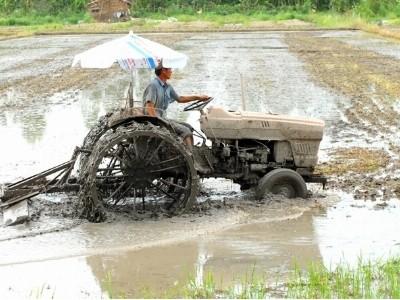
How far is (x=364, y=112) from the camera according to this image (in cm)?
1326

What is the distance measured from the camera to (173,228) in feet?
22.7

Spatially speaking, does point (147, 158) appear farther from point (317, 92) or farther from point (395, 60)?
point (395, 60)

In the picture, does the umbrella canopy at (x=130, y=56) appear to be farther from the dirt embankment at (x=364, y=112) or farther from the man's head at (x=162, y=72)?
the dirt embankment at (x=364, y=112)

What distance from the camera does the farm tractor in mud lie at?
703 cm

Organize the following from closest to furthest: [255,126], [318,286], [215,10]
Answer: [318,286], [255,126], [215,10]

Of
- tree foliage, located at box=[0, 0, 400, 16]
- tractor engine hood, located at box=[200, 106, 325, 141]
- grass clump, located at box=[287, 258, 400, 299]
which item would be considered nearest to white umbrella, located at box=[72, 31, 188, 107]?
tractor engine hood, located at box=[200, 106, 325, 141]

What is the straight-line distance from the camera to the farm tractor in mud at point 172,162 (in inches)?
277

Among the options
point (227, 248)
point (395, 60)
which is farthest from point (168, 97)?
point (395, 60)

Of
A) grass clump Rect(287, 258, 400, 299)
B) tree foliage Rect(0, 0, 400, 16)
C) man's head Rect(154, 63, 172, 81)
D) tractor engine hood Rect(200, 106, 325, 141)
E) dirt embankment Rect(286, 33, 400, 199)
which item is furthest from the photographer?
tree foliage Rect(0, 0, 400, 16)

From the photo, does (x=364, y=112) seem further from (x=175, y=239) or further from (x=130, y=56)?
(x=175, y=239)

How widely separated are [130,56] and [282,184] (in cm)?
200

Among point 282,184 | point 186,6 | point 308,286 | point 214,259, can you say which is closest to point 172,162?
A: point 282,184

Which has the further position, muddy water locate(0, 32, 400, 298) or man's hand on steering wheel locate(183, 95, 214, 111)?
man's hand on steering wheel locate(183, 95, 214, 111)

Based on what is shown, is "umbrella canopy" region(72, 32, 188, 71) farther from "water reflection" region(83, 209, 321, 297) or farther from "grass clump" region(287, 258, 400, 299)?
"grass clump" region(287, 258, 400, 299)
